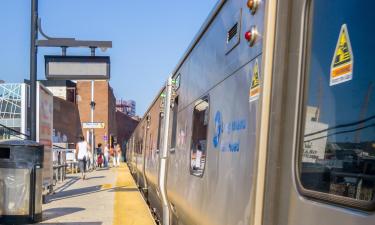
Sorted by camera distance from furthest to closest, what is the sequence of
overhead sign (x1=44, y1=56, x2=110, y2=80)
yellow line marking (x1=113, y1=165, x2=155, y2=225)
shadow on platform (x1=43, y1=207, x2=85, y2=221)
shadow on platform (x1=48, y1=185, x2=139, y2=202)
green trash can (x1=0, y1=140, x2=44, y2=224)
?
shadow on platform (x1=48, y1=185, x2=139, y2=202) < overhead sign (x1=44, y1=56, x2=110, y2=80) < shadow on platform (x1=43, y1=207, x2=85, y2=221) < yellow line marking (x1=113, y1=165, x2=155, y2=225) < green trash can (x1=0, y1=140, x2=44, y2=224)

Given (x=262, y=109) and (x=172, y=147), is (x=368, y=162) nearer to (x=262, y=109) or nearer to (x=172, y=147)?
(x=262, y=109)

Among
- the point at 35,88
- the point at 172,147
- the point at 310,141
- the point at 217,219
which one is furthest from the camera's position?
the point at 35,88

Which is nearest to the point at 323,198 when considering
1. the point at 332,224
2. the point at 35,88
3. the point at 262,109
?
the point at 332,224

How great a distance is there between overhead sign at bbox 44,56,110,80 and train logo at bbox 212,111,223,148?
29.2 feet

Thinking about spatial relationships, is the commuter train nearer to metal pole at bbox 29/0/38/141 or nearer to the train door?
the train door

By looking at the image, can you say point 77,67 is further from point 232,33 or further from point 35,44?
point 232,33

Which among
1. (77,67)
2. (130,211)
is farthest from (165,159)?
(77,67)

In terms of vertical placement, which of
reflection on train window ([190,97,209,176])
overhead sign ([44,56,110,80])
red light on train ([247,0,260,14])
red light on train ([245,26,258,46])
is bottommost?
reflection on train window ([190,97,209,176])

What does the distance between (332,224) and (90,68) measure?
11194mm

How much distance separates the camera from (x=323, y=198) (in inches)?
78.8

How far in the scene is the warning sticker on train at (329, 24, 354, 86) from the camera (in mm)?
1906

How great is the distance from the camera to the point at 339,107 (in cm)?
199

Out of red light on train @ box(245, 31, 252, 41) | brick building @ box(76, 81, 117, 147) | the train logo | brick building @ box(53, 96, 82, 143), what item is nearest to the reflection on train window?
the train logo

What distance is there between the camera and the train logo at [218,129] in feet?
12.1
